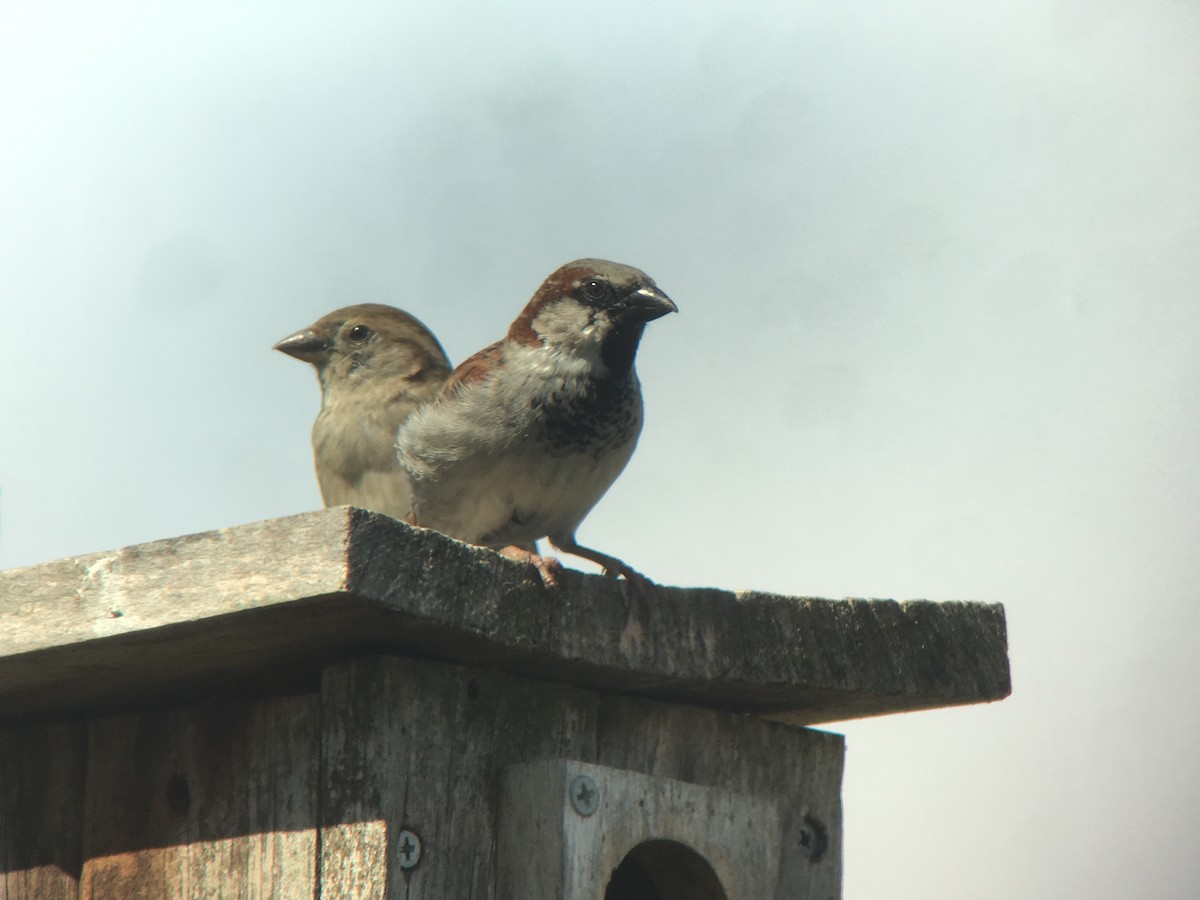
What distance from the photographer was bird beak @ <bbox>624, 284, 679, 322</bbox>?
3109mm

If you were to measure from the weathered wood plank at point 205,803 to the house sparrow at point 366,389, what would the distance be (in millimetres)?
1218

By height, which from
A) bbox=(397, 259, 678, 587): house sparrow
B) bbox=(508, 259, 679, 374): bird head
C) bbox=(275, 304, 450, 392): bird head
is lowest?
bbox=(397, 259, 678, 587): house sparrow

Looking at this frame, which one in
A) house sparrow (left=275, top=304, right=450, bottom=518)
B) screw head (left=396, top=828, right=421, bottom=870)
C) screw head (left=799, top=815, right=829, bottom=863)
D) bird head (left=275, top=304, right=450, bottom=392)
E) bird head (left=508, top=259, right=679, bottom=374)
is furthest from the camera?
bird head (left=275, top=304, right=450, bottom=392)

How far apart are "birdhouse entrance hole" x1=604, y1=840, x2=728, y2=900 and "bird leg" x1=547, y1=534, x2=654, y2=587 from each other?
39cm

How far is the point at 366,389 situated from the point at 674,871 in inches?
70.3

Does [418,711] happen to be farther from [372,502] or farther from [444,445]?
[372,502]

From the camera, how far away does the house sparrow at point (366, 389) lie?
3.93 m

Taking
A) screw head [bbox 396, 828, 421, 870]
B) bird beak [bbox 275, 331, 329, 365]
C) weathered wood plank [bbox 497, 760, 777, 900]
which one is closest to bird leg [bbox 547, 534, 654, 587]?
weathered wood plank [bbox 497, 760, 777, 900]

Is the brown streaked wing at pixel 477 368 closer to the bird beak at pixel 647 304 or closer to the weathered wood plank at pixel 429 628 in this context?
the bird beak at pixel 647 304

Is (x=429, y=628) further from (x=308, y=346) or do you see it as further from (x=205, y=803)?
(x=308, y=346)

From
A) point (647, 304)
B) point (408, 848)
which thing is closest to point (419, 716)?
point (408, 848)

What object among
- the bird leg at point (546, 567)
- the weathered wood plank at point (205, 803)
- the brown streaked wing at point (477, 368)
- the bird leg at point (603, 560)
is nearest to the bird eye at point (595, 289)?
the brown streaked wing at point (477, 368)

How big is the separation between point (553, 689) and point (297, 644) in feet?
1.39

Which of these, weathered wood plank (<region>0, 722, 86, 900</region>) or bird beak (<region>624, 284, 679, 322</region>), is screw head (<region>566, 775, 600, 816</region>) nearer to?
weathered wood plank (<region>0, 722, 86, 900</region>)
